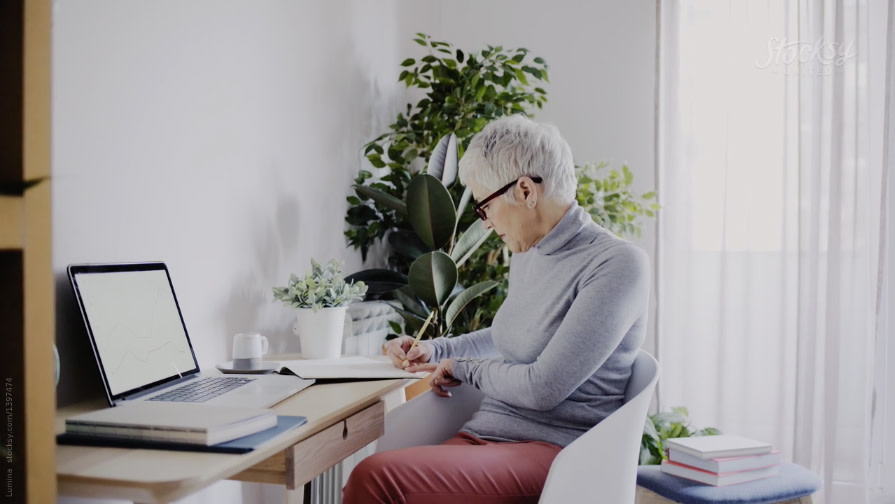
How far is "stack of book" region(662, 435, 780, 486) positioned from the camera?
2055 mm

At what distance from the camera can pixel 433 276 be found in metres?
2.39

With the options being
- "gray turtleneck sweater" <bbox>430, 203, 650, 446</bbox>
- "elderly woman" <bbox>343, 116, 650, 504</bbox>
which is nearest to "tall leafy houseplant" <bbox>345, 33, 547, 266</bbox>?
"elderly woman" <bbox>343, 116, 650, 504</bbox>

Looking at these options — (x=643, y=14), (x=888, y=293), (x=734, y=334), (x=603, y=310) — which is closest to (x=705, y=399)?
(x=734, y=334)

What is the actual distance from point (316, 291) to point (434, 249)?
644 mm

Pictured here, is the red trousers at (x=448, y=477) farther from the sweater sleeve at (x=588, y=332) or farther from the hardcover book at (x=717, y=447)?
the hardcover book at (x=717, y=447)

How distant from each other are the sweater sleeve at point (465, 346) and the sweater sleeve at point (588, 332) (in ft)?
1.30

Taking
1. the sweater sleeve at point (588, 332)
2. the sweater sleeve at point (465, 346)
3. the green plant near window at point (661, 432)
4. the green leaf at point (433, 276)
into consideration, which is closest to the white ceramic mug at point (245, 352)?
the sweater sleeve at point (465, 346)

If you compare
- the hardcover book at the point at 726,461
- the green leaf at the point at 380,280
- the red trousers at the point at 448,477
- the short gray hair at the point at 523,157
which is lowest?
the hardcover book at the point at 726,461

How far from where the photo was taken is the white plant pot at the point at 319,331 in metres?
2.03

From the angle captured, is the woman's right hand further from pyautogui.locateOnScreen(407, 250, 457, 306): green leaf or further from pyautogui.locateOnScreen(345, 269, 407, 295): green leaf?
pyautogui.locateOnScreen(345, 269, 407, 295): green leaf

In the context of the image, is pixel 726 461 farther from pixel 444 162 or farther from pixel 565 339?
pixel 444 162

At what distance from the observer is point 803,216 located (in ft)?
10.6

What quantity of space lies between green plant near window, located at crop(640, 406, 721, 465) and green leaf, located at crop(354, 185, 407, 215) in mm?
1092

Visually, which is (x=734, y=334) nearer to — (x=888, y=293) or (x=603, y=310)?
(x=888, y=293)
